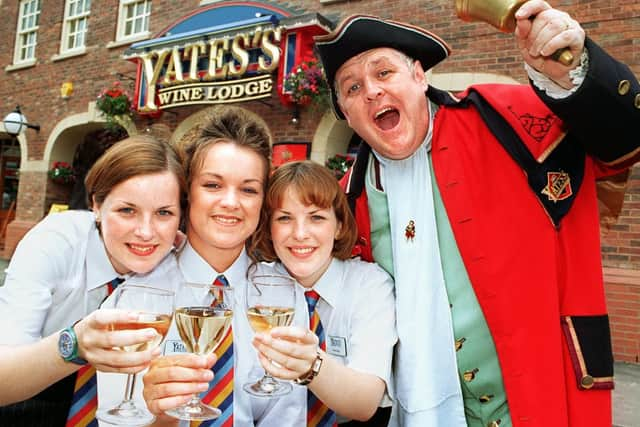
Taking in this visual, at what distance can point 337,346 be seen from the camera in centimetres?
182

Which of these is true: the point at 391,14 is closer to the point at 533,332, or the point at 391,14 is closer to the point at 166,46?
the point at 166,46

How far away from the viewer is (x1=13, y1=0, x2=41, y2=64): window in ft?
38.8

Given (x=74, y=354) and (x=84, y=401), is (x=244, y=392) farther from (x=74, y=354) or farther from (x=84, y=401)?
(x=74, y=354)

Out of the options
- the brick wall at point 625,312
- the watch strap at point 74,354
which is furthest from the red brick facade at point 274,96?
the watch strap at point 74,354

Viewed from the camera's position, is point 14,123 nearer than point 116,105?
No

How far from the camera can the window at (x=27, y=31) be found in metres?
11.8

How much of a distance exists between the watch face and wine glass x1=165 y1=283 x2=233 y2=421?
0.27 meters

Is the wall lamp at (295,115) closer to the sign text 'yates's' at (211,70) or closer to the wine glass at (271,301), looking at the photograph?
the sign text 'yates's' at (211,70)

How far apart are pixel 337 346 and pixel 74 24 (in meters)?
11.9

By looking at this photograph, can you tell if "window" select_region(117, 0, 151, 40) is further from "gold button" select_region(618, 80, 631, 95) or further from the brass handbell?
"gold button" select_region(618, 80, 631, 95)

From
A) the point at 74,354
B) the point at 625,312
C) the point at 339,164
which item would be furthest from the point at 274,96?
the point at 74,354

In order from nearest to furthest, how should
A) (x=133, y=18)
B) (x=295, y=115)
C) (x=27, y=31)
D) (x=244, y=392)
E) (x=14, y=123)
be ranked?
(x=244, y=392) < (x=295, y=115) < (x=14, y=123) < (x=133, y=18) < (x=27, y=31)

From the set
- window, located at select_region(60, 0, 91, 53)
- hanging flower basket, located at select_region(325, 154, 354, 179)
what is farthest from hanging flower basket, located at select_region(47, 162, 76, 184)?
hanging flower basket, located at select_region(325, 154, 354, 179)

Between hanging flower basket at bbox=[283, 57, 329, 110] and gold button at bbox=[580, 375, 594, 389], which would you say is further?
hanging flower basket at bbox=[283, 57, 329, 110]
